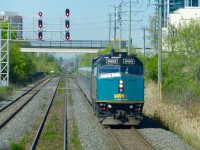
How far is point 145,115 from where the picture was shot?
26.5 m

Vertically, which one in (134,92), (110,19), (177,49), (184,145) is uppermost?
(110,19)

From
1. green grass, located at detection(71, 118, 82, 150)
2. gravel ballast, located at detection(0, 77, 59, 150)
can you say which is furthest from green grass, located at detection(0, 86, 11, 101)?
green grass, located at detection(71, 118, 82, 150)

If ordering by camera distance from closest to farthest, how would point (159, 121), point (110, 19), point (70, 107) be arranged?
point (159, 121) < point (70, 107) < point (110, 19)

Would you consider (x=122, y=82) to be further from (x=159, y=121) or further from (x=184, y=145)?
(x=184, y=145)

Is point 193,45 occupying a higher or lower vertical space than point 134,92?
higher

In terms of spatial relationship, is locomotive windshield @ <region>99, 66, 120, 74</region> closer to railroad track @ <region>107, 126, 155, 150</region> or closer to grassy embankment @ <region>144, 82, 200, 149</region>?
railroad track @ <region>107, 126, 155, 150</region>

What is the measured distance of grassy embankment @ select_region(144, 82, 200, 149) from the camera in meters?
19.1

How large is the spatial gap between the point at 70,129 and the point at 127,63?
3.67 metres

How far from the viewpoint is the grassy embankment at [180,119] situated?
19125 mm

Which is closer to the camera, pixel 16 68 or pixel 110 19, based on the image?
pixel 16 68

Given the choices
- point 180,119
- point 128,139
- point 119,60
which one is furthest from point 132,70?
point 128,139

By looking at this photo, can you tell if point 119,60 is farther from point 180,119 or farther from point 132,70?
point 180,119

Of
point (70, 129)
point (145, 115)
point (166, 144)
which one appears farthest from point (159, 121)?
point (166, 144)

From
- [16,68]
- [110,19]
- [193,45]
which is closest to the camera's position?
[193,45]
